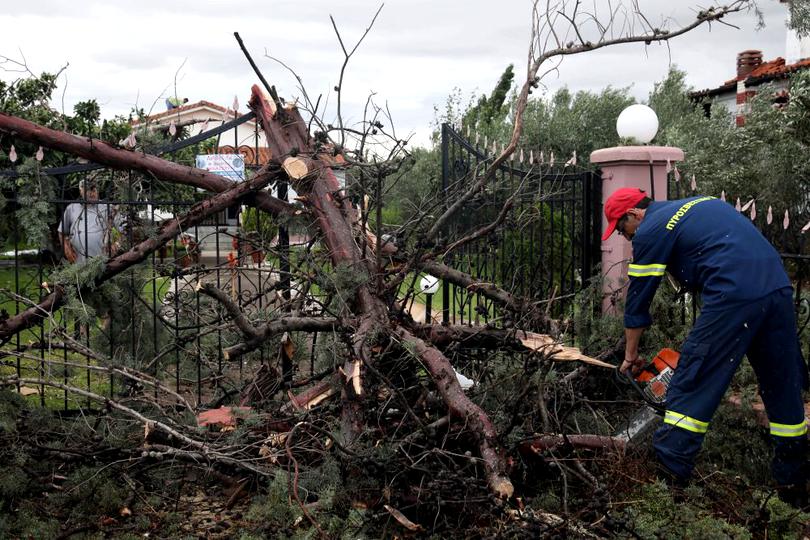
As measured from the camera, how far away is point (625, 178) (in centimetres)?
575

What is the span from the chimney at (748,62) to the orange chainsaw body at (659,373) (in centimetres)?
2041

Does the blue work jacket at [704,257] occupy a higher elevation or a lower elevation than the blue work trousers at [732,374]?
higher

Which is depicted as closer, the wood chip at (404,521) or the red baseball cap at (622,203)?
the wood chip at (404,521)

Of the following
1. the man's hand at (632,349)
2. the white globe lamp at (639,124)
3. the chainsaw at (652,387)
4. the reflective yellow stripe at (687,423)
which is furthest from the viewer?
the white globe lamp at (639,124)

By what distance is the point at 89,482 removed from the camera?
409cm

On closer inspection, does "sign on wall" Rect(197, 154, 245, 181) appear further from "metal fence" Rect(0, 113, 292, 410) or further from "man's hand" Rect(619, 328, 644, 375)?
"man's hand" Rect(619, 328, 644, 375)

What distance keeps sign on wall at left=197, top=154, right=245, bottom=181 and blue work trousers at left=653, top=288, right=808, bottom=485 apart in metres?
3.12

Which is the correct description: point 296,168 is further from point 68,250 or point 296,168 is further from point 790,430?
point 790,430

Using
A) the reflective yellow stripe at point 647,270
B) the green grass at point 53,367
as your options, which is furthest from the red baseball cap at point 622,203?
the green grass at point 53,367

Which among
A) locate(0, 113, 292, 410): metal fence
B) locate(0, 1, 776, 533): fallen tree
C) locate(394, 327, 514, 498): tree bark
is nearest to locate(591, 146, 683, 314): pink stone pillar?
locate(0, 1, 776, 533): fallen tree

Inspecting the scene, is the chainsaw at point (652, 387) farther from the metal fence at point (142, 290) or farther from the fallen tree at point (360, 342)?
the metal fence at point (142, 290)

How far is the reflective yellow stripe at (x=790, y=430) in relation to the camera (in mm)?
4008

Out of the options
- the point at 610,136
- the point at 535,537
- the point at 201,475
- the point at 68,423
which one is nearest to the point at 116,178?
the point at 68,423

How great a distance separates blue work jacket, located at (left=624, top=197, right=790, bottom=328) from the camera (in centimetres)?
386
